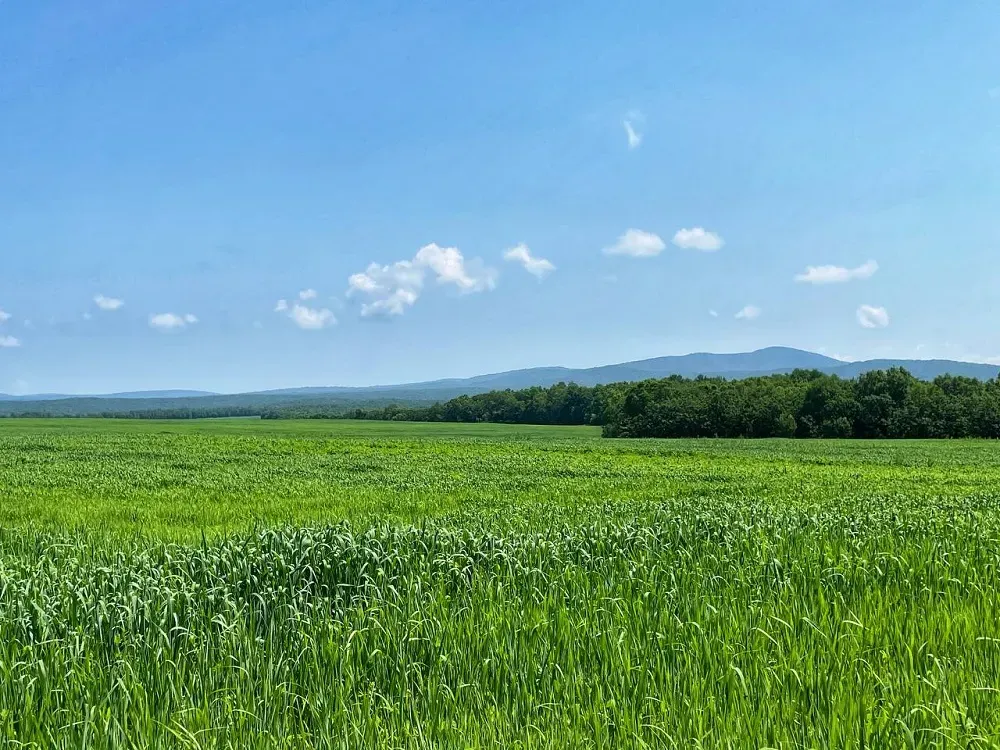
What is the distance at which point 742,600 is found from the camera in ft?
21.9

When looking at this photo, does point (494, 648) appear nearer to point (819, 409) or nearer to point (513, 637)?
point (513, 637)

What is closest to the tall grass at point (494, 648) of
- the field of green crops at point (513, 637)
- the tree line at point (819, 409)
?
the field of green crops at point (513, 637)

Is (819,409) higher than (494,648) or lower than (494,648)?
lower

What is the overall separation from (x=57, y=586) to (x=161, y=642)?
2048 mm

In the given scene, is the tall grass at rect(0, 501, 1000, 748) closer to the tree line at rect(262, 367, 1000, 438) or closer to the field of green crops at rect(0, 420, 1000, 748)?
the field of green crops at rect(0, 420, 1000, 748)

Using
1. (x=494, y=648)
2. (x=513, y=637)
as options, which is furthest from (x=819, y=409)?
(x=494, y=648)

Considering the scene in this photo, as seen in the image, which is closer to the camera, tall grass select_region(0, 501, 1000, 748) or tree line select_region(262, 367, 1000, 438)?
tall grass select_region(0, 501, 1000, 748)

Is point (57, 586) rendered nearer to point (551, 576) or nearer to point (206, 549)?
point (206, 549)

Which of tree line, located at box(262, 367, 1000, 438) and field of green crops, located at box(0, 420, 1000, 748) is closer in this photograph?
field of green crops, located at box(0, 420, 1000, 748)

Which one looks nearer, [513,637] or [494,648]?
[494,648]

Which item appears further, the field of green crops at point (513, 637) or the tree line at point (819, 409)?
the tree line at point (819, 409)

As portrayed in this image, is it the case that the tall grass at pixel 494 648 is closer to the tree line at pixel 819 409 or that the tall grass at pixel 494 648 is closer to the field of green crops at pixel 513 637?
the field of green crops at pixel 513 637

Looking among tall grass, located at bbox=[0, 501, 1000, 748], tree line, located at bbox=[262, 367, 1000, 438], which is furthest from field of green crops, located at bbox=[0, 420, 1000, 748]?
tree line, located at bbox=[262, 367, 1000, 438]

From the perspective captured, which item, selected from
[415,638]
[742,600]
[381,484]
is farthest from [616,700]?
[381,484]
